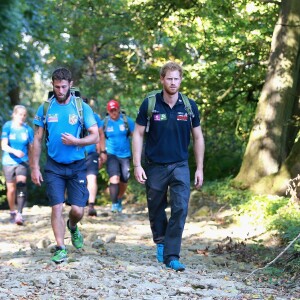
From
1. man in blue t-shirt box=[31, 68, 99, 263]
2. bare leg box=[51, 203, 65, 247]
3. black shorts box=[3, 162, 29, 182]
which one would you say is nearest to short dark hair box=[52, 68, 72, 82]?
man in blue t-shirt box=[31, 68, 99, 263]

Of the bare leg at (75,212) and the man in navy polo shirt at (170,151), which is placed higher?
the man in navy polo shirt at (170,151)

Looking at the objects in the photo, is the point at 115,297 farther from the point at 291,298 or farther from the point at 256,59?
the point at 256,59

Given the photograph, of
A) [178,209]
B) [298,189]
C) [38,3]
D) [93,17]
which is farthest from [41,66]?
[178,209]

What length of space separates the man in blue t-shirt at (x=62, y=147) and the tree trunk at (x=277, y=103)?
21.7 feet

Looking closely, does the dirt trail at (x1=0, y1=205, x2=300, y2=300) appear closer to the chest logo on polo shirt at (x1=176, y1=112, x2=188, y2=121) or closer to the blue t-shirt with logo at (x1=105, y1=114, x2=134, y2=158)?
the chest logo on polo shirt at (x1=176, y1=112, x2=188, y2=121)

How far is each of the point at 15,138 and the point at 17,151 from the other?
28 centimetres

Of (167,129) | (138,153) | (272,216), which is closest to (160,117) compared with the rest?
(167,129)

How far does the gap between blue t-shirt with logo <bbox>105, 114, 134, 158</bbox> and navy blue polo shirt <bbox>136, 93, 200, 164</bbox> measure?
6.58 meters

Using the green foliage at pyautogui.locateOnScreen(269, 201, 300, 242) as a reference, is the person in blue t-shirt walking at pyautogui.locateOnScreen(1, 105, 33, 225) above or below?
above

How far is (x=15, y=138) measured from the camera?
12.1m

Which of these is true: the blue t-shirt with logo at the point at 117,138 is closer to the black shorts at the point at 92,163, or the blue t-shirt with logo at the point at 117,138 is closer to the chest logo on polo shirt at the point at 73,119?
the black shorts at the point at 92,163

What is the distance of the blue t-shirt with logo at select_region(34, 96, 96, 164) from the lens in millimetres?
7480

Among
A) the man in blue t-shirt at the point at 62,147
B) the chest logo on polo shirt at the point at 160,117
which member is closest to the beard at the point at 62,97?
the man in blue t-shirt at the point at 62,147

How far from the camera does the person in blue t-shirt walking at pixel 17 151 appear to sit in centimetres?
1207
